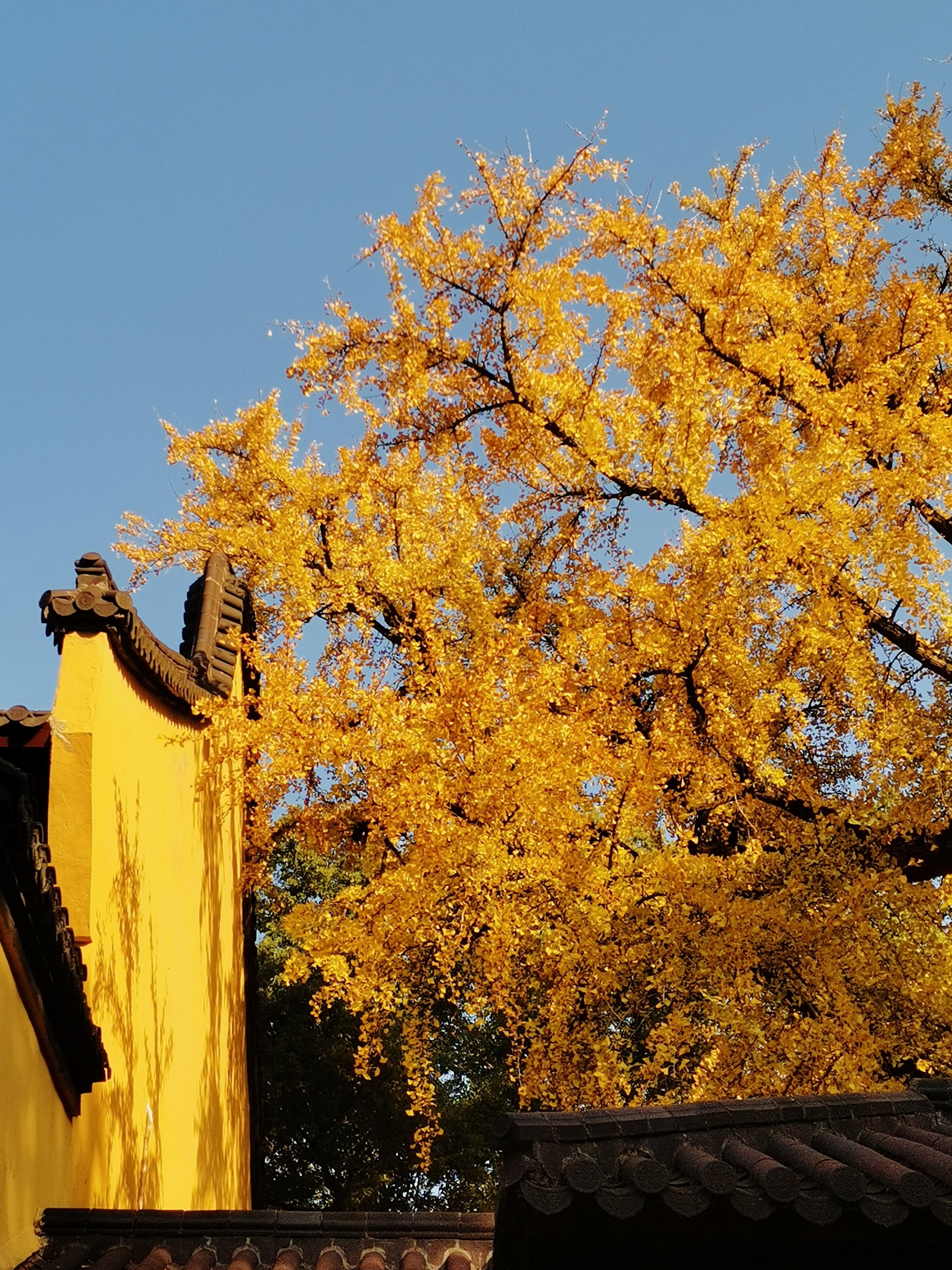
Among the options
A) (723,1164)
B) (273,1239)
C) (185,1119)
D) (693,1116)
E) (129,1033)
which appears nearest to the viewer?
(723,1164)

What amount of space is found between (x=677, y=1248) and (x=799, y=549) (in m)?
6.30

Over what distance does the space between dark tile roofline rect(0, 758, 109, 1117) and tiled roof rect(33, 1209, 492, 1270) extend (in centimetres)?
74

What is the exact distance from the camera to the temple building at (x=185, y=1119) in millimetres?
3297

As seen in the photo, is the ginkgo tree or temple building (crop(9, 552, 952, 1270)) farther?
the ginkgo tree

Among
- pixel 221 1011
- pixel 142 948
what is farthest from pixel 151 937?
pixel 221 1011

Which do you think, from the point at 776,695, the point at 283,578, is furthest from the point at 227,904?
the point at 776,695

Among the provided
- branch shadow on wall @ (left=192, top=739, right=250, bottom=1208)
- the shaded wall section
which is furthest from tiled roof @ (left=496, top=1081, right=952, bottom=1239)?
branch shadow on wall @ (left=192, top=739, right=250, bottom=1208)

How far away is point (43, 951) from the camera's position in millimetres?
5066

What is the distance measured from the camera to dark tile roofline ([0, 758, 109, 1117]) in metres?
4.42

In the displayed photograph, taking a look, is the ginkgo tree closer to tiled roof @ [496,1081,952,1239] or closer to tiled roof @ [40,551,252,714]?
tiled roof @ [40,551,252,714]

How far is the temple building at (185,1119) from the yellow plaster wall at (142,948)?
2cm

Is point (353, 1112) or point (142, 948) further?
point (353, 1112)

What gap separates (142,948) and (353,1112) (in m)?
12.9

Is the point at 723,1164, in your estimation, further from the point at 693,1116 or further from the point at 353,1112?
the point at 353,1112
